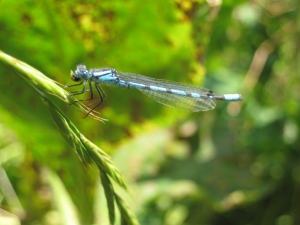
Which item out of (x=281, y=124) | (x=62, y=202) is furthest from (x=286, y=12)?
(x=62, y=202)

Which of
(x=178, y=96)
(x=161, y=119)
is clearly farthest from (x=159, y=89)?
(x=161, y=119)

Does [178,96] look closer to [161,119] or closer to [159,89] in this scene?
[159,89]

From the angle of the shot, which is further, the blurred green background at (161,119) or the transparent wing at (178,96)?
the transparent wing at (178,96)

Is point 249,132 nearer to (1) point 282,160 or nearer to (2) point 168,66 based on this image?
(1) point 282,160

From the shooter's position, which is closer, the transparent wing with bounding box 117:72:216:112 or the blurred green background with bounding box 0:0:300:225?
the blurred green background with bounding box 0:0:300:225
